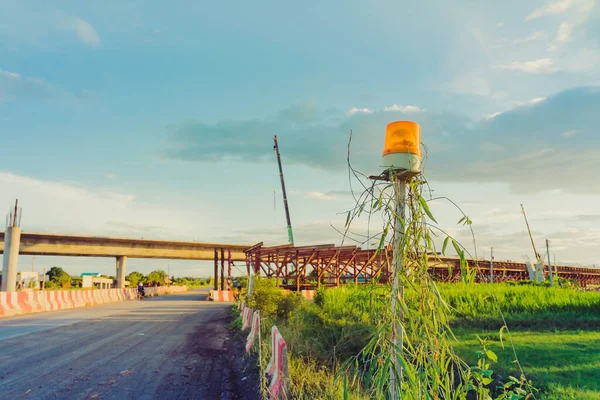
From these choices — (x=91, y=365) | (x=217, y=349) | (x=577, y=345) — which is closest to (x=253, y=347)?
(x=217, y=349)

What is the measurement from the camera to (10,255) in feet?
132

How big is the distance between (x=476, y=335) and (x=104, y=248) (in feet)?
184

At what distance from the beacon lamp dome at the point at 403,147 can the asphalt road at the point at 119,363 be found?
Answer: 529cm

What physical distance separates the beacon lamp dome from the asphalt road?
17.4 feet

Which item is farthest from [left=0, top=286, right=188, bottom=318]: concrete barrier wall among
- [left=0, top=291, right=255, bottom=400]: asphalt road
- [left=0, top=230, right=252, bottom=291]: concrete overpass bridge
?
[left=0, top=230, right=252, bottom=291]: concrete overpass bridge

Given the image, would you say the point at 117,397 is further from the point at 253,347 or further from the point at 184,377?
the point at 253,347

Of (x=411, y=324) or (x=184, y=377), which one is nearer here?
(x=411, y=324)

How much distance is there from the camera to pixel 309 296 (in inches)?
1099

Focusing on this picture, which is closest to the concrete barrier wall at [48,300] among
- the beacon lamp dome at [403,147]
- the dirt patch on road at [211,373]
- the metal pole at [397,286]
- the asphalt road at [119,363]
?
the asphalt road at [119,363]

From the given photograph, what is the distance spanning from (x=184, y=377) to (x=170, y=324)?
375 inches

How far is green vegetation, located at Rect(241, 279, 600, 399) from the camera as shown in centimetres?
480

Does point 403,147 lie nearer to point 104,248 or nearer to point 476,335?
point 476,335

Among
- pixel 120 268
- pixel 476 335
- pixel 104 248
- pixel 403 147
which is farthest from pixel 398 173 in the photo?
pixel 120 268

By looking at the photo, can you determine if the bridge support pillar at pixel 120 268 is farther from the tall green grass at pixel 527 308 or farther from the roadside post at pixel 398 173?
the roadside post at pixel 398 173
